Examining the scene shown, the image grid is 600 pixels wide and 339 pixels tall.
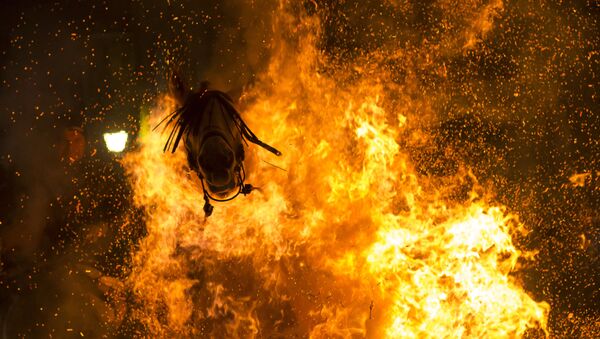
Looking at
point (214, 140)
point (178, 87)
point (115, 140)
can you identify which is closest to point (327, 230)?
point (214, 140)

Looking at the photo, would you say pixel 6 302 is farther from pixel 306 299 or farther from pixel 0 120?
pixel 306 299

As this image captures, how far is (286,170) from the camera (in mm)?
4980

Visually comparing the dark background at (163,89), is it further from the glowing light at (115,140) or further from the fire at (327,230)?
the glowing light at (115,140)

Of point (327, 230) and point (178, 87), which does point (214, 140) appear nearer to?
point (178, 87)

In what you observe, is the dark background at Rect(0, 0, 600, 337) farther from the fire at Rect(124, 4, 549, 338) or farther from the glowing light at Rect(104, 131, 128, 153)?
the glowing light at Rect(104, 131, 128, 153)

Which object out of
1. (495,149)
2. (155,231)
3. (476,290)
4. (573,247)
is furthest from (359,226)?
(573,247)

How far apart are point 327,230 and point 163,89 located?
2.75m

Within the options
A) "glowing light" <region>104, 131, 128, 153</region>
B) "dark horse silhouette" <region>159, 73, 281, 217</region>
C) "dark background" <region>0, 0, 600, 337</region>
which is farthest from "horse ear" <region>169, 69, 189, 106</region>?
"dark background" <region>0, 0, 600, 337</region>

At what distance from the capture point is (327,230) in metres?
5.10

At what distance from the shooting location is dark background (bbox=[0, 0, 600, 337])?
5250 millimetres

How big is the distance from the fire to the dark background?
33 cm

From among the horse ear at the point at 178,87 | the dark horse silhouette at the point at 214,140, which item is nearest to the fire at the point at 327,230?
the horse ear at the point at 178,87

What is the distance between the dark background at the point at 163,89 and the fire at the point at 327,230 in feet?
1.10

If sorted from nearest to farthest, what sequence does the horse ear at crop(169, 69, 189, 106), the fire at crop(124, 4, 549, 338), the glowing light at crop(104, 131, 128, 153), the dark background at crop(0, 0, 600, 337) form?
the horse ear at crop(169, 69, 189, 106) < the glowing light at crop(104, 131, 128, 153) < the fire at crop(124, 4, 549, 338) < the dark background at crop(0, 0, 600, 337)
